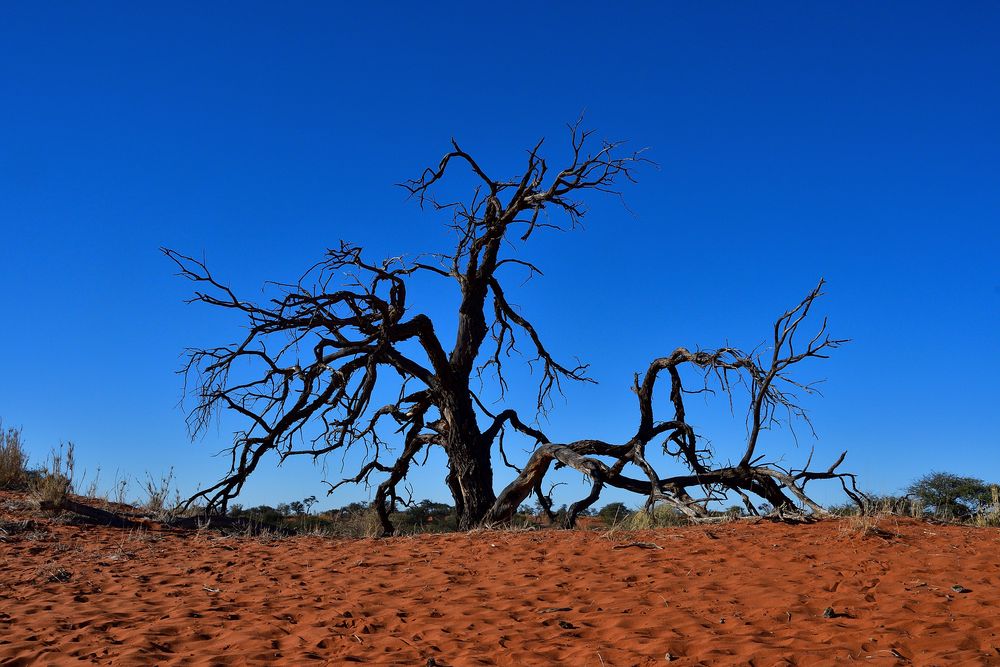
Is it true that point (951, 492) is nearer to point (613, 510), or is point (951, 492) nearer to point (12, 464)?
point (613, 510)

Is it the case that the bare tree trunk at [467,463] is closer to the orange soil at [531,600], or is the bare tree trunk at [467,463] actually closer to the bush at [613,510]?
the orange soil at [531,600]

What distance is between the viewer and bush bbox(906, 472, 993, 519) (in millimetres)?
15633

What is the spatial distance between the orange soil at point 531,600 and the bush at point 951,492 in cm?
627

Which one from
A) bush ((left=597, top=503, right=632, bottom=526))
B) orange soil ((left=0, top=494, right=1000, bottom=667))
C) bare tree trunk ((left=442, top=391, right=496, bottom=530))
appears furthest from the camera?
bush ((left=597, top=503, right=632, bottom=526))

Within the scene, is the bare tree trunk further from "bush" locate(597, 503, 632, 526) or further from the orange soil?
"bush" locate(597, 503, 632, 526)

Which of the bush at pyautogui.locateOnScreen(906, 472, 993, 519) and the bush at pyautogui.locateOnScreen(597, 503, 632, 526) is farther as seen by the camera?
the bush at pyautogui.locateOnScreen(597, 503, 632, 526)

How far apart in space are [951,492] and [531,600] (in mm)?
12977

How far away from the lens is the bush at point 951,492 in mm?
15633

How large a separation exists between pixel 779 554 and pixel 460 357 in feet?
22.3

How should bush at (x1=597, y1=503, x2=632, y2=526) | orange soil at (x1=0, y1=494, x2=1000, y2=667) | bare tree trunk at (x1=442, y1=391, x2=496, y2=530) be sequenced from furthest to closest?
bush at (x1=597, y1=503, x2=632, y2=526), bare tree trunk at (x1=442, y1=391, x2=496, y2=530), orange soil at (x1=0, y1=494, x2=1000, y2=667)

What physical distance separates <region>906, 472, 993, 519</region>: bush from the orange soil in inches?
247

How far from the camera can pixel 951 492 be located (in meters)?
16.2

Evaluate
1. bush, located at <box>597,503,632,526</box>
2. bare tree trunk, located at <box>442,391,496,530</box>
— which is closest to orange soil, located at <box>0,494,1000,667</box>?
bare tree trunk, located at <box>442,391,496,530</box>

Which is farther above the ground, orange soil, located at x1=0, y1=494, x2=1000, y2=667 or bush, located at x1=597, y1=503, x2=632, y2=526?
bush, located at x1=597, y1=503, x2=632, y2=526
